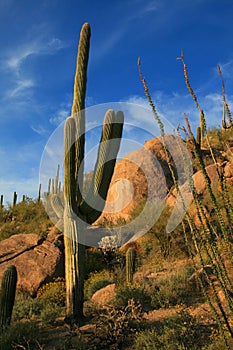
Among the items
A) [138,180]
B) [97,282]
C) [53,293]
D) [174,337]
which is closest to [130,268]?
[97,282]

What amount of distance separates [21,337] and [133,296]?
2575mm

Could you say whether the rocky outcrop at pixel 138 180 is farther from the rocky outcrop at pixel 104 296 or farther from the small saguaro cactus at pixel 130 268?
the rocky outcrop at pixel 104 296

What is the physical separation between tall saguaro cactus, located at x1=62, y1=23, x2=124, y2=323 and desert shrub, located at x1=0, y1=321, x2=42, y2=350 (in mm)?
760

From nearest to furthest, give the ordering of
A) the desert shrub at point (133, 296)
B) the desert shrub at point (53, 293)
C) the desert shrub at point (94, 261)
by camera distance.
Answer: the desert shrub at point (133, 296) < the desert shrub at point (53, 293) < the desert shrub at point (94, 261)

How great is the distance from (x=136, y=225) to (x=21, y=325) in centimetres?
821

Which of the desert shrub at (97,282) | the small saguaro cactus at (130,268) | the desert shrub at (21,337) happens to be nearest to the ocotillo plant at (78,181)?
the desert shrub at (21,337)

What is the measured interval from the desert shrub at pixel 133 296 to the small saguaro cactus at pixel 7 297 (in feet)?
7.32

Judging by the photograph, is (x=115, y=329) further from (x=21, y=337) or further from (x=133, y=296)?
(x=133, y=296)

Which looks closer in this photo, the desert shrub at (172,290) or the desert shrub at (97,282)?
the desert shrub at (172,290)

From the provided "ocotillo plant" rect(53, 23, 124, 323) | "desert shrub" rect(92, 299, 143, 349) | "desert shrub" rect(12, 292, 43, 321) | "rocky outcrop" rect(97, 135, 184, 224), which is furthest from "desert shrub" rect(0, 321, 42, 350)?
"rocky outcrop" rect(97, 135, 184, 224)

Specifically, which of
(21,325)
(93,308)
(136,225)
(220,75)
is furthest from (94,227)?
(220,75)

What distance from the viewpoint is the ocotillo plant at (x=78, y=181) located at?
687 centimetres

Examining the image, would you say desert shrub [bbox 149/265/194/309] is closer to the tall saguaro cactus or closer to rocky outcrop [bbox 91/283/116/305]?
rocky outcrop [bbox 91/283/116/305]

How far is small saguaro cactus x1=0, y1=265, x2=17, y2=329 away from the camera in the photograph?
6.79 meters
